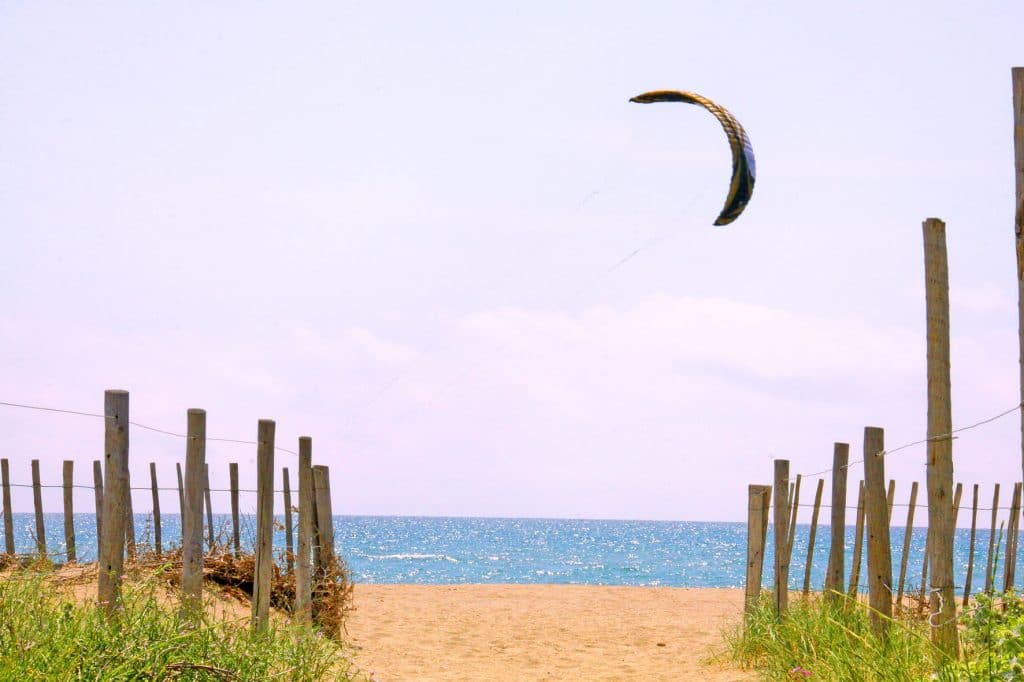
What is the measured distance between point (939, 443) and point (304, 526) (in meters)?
5.25

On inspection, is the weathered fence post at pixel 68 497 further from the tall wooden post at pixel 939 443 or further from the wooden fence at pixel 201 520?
the tall wooden post at pixel 939 443

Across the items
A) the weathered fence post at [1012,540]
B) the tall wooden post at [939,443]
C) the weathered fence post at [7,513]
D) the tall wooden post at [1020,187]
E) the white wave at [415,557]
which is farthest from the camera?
the white wave at [415,557]

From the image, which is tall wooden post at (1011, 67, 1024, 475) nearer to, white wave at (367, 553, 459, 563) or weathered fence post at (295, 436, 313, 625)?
weathered fence post at (295, 436, 313, 625)

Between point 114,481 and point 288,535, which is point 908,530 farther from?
point 114,481

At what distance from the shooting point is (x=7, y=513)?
45.5 feet

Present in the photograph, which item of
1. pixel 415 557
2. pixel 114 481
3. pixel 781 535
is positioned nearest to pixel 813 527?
pixel 781 535

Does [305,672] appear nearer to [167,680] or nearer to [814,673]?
[167,680]

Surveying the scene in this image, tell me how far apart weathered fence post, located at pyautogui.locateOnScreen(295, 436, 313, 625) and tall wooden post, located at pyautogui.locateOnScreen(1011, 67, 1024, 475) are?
19.2 feet

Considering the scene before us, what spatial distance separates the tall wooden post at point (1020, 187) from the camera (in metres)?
4.98

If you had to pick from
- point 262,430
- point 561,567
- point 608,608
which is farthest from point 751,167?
point 561,567

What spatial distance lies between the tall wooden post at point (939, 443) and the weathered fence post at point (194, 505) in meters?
4.59

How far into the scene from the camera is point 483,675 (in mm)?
9453

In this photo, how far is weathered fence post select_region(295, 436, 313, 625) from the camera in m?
Answer: 9.15

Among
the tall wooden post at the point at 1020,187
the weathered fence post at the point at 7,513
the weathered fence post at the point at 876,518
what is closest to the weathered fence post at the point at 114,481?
the weathered fence post at the point at 876,518
